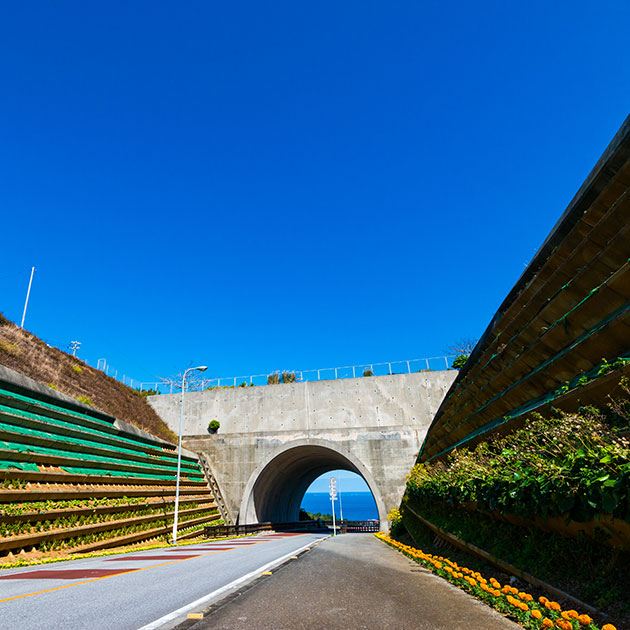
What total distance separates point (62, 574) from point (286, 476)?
30.9 metres

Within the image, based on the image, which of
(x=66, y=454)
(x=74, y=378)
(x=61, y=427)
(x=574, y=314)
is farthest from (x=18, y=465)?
(x=74, y=378)

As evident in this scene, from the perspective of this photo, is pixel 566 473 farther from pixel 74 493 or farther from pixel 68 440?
pixel 68 440

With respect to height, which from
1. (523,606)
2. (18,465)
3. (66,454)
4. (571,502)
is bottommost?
(523,606)

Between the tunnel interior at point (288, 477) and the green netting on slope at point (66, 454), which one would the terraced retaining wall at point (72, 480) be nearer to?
the green netting on slope at point (66, 454)

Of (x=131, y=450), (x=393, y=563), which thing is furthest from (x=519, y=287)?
(x=131, y=450)

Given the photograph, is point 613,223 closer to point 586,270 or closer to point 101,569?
point 586,270

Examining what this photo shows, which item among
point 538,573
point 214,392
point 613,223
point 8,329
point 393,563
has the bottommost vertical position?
point 393,563

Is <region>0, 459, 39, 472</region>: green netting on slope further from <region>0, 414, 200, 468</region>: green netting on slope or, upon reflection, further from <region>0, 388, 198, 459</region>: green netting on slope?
<region>0, 388, 198, 459</region>: green netting on slope

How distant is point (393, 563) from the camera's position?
10523mm

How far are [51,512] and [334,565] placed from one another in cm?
1016

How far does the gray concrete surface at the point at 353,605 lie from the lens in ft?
15.3

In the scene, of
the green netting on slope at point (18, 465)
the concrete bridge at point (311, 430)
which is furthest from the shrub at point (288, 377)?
the green netting on slope at point (18, 465)

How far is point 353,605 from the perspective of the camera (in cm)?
573

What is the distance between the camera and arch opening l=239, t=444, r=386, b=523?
30797mm
